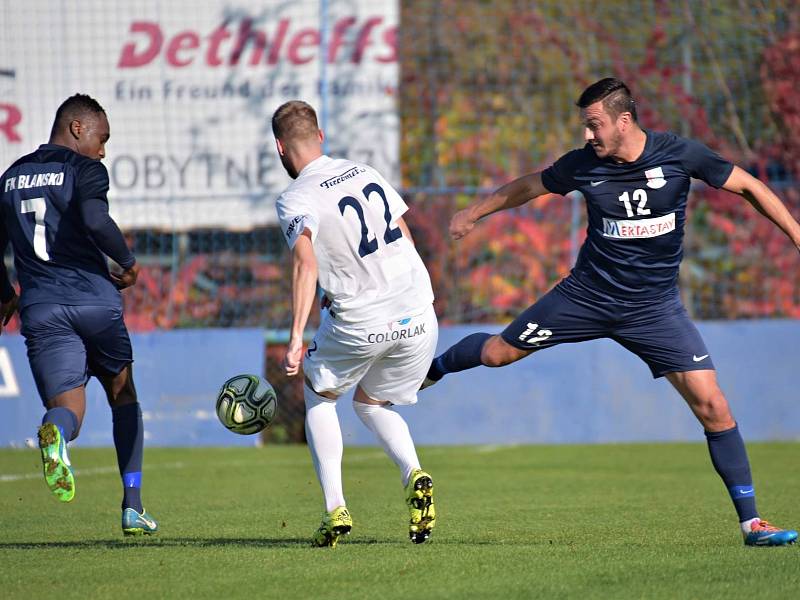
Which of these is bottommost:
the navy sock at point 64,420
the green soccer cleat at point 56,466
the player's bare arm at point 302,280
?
the green soccer cleat at point 56,466

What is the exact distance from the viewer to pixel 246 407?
22.0 ft

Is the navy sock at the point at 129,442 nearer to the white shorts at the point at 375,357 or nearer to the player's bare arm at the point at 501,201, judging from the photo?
the white shorts at the point at 375,357

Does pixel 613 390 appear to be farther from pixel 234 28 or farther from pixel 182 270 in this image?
pixel 234 28

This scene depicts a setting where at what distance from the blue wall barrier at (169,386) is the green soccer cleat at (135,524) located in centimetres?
704

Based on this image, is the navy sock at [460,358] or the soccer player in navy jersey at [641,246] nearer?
the soccer player in navy jersey at [641,246]

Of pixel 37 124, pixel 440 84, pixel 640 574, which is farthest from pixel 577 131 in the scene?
pixel 640 574

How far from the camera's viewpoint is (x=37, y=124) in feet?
51.9

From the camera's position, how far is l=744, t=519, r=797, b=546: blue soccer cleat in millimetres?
6375

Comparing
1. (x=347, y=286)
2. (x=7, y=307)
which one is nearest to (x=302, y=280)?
(x=347, y=286)

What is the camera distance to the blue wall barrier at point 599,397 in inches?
563

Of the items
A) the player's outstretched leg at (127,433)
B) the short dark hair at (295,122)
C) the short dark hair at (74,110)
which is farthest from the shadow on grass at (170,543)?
the short dark hair at (74,110)

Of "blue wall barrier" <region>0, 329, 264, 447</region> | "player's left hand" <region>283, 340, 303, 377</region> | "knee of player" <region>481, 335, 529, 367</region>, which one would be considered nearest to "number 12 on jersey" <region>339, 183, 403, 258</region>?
"player's left hand" <region>283, 340, 303, 377</region>

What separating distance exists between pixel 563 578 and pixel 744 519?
1491 mm

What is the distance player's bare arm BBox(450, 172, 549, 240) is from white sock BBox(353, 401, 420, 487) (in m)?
1.01
